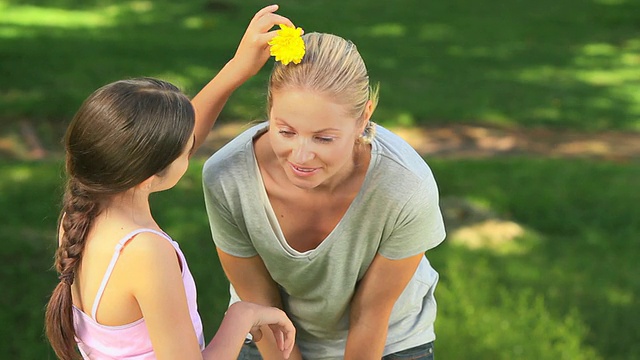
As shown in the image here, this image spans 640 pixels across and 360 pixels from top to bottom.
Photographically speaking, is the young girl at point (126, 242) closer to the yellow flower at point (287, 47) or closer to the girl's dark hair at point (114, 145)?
the girl's dark hair at point (114, 145)

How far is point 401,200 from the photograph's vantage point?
2688 millimetres

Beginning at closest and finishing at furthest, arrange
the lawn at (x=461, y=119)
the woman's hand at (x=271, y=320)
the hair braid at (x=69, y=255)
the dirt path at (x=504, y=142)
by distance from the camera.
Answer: the hair braid at (x=69, y=255)
the woman's hand at (x=271, y=320)
the lawn at (x=461, y=119)
the dirt path at (x=504, y=142)

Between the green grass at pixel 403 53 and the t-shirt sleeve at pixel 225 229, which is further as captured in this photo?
the green grass at pixel 403 53

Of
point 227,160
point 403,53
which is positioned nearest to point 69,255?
point 227,160

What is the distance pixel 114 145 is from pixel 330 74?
59 cm

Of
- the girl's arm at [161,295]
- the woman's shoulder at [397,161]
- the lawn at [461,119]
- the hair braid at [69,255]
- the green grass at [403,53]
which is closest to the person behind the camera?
the girl's arm at [161,295]

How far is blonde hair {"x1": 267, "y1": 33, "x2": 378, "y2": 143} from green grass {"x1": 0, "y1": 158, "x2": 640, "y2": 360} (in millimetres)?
1954

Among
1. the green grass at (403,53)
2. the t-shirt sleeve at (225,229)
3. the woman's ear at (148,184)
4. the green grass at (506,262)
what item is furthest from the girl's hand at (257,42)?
the green grass at (403,53)

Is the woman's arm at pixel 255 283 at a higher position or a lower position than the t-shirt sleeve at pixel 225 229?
lower

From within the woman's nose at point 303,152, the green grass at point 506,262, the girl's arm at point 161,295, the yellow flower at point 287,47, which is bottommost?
the green grass at point 506,262

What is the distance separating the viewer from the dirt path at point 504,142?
718 centimetres

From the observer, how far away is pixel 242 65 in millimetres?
2645

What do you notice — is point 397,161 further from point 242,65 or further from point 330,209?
point 242,65

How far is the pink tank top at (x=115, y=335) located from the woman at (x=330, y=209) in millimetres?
419
